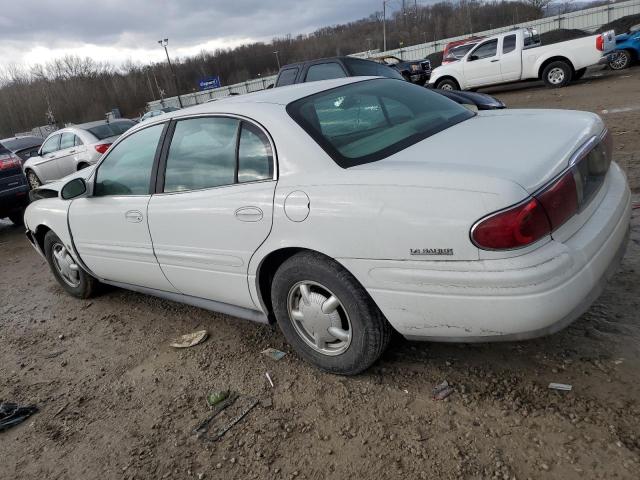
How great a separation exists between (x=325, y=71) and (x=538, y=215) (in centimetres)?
780

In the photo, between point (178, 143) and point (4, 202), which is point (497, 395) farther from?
point (4, 202)

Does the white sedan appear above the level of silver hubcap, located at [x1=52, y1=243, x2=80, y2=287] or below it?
above

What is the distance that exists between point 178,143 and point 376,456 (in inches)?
88.0

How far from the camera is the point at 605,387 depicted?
2.30 meters

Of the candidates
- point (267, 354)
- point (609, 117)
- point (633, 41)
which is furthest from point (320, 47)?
point (267, 354)

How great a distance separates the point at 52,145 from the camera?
11492 millimetres

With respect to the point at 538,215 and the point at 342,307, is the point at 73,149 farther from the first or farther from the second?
the point at 538,215

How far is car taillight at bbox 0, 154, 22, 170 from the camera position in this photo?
8391 millimetres

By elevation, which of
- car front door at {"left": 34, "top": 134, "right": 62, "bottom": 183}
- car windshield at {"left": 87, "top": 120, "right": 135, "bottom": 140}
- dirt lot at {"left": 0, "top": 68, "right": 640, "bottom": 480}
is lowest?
dirt lot at {"left": 0, "top": 68, "right": 640, "bottom": 480}

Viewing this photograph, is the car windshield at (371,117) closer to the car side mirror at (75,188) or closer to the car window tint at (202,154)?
the car window tint at (202,154)

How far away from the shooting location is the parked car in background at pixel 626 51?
14.9 metres

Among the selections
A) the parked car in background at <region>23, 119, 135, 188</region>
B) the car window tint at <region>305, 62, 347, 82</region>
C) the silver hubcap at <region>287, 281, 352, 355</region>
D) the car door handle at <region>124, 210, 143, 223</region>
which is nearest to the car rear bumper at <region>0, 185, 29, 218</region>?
the parked car in background at <region>23, 119, 135, 188</region>

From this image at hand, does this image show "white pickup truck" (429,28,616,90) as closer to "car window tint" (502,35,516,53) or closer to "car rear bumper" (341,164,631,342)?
"car window tint" (502,35,516,53)

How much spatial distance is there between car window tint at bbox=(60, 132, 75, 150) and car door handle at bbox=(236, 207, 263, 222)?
9772mm
